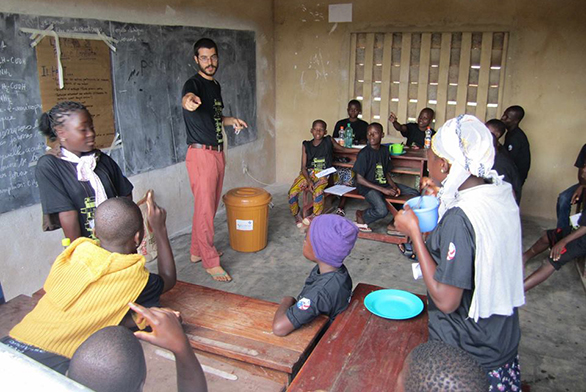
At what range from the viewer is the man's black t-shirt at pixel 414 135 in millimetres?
6031

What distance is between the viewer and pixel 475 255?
A: 159 centimetres

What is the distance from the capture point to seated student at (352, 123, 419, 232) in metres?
5.22

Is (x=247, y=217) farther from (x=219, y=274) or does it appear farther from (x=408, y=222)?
(x=408, y=222)

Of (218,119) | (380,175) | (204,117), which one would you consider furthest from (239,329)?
(380,175)

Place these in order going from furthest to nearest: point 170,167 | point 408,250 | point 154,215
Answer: point 170,167 < point 408,250 < point 154,215

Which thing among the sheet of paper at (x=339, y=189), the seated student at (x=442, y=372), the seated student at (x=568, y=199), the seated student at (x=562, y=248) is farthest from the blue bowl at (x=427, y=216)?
the sheet of paper at (x=339, y=189)

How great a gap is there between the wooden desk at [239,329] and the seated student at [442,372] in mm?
720

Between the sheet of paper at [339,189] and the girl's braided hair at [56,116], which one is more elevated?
the girl's braided hair at [56,116]

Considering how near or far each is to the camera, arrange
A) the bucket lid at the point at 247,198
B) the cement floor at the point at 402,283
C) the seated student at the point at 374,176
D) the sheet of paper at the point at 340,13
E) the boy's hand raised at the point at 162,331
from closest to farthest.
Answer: the boy's hand raised at the point at 162,331
the cement floor at the point at 402,283
the bucket lid at the point at 247,198
the seated student at the point at 374,176
the sheet of paper at the point at 340,13

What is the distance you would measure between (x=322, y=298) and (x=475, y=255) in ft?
2.47

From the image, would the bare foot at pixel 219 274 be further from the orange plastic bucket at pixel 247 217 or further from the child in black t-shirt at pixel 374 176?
the child in black t-shirt at pixel 374 176

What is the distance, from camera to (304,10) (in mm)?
6832

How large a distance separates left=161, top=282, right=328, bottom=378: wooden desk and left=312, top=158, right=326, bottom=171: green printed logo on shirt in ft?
11.2

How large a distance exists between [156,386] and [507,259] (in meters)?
1.54
